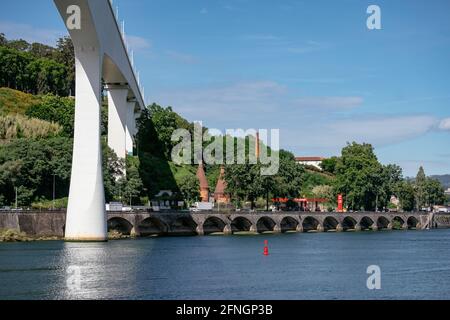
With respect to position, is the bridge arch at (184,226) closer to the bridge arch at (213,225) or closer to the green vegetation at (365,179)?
the bridge arch at (213,225)

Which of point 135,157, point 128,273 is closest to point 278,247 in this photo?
Answer: point 128,273

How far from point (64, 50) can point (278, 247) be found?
89.3m

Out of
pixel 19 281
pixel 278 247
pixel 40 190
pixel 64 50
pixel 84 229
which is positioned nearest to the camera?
pixel 19 281

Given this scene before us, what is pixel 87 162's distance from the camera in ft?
211

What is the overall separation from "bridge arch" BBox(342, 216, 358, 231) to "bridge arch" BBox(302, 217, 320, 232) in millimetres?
7001

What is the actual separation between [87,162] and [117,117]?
33.3 metres

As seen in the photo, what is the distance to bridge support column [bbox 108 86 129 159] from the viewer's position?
96.1m

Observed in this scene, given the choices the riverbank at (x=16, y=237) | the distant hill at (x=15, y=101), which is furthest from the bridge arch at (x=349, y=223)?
the riverbank at (x=16, y=237)

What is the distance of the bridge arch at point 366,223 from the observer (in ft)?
406

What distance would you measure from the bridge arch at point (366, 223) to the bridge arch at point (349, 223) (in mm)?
1646

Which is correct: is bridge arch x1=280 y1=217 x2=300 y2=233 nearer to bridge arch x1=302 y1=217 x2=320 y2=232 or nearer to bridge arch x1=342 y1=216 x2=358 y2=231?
bridge arch x1=302 y1=217 x2=320 y2=232

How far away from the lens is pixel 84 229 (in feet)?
210
